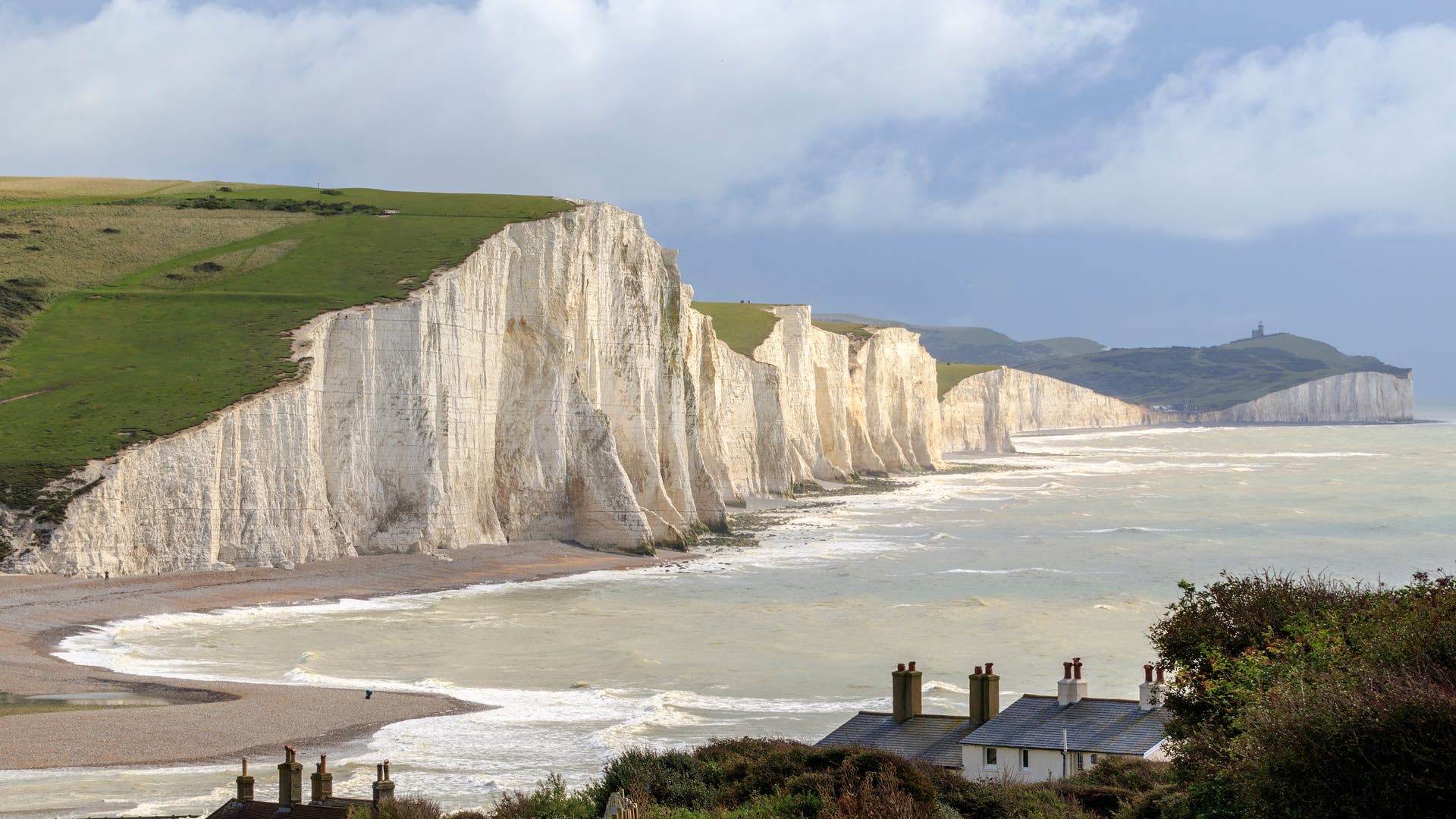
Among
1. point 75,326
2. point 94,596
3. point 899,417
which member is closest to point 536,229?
point 75,326

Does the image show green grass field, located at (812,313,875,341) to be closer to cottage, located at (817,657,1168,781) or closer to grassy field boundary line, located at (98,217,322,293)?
grassy field boundary line, located at (98,217,322,293)

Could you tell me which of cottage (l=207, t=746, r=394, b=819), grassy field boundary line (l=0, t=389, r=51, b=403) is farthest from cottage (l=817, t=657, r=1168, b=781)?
grassy field boundary line (l=0, t=389, r=51, b=403)

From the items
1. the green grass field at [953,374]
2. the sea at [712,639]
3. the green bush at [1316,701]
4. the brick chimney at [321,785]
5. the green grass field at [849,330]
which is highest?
the green grass field at [849,330]

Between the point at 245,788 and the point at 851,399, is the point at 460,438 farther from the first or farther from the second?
the point at 851,399

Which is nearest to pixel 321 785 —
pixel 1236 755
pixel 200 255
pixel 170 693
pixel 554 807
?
pixel 554 807

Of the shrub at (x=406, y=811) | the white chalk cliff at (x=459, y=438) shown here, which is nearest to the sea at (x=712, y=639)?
the white chalk cliff at (x=459, y=438)

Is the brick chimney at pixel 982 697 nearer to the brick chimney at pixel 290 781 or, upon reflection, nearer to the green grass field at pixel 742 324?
the brick chimney at pixel 290 781

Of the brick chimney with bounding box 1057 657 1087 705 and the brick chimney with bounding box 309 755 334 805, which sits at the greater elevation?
the brick chimney with bounding box 1057 657 1087 705
